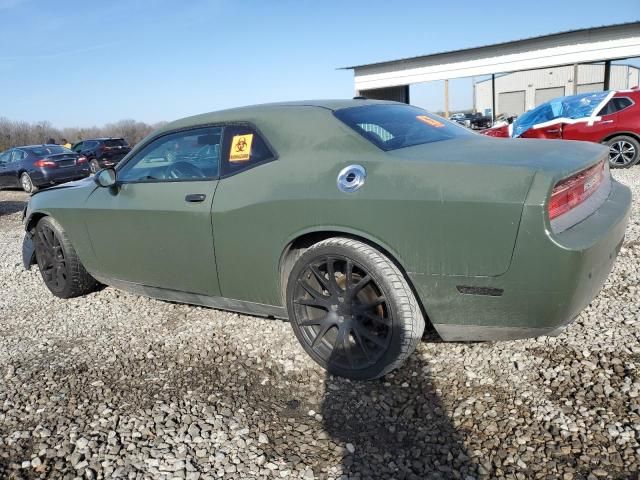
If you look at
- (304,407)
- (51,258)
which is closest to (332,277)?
(304,407)

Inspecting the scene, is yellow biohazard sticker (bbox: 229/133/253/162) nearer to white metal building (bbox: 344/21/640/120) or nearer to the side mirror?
the side mirror

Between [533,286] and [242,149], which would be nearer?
[533,286]

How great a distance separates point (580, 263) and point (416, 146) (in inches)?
40.9

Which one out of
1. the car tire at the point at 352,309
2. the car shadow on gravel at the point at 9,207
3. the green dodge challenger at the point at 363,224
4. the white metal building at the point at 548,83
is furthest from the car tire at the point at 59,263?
the white metal building at the point at 548,83

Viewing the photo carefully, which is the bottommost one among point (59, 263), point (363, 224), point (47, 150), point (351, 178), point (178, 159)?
point (59, 263)

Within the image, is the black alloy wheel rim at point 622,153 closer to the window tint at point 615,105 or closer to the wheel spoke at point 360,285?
the window tint at point 615,105

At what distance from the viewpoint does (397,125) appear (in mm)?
2979

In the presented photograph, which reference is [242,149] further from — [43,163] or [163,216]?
[43,163]

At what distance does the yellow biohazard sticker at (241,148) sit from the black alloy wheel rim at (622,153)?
8849 mm

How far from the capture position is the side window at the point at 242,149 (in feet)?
9.52

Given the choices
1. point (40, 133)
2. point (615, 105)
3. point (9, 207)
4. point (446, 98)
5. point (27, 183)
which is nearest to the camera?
point (615, 105)

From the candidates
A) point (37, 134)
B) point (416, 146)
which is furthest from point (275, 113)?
point (37, 134)

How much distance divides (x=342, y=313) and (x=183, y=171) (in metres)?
1.46

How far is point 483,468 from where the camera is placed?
198 cm
